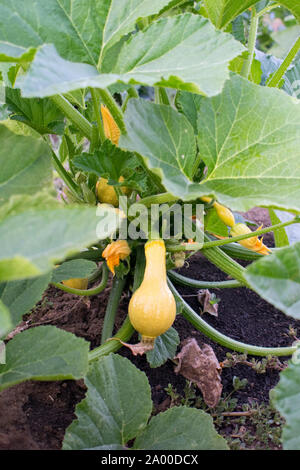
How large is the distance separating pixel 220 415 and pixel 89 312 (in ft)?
1.68

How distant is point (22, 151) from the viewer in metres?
0.90

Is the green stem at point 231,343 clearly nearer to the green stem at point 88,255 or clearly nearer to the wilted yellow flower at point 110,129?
the green stem at point 88,255

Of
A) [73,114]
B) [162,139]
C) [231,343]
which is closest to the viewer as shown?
[162,139]

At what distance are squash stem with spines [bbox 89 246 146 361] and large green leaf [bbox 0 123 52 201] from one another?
416mm

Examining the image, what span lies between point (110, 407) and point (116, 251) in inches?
14.2

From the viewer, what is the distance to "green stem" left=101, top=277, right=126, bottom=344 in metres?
1.25

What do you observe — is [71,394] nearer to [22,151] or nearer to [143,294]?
[143,294]

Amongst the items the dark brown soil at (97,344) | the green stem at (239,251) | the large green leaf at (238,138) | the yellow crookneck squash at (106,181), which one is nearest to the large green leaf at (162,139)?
the large green leaf at (238,138)

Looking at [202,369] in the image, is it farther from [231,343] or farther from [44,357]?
[44,357]

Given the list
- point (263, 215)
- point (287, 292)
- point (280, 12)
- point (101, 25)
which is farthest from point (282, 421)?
point (280, 12)

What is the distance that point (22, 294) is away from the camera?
0.91m

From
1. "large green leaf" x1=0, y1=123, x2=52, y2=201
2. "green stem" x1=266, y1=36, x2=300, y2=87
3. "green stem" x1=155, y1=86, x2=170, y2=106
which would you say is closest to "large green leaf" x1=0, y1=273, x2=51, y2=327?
"large green leaf" x1=0, y1=123, x2=52, y2=201

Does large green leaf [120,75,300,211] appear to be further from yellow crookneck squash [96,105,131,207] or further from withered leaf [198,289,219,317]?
withered leaf [198,289,219,317]

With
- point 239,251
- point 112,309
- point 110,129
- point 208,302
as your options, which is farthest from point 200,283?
point 110,129
